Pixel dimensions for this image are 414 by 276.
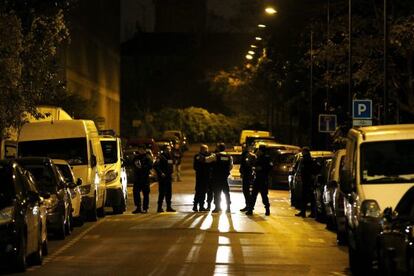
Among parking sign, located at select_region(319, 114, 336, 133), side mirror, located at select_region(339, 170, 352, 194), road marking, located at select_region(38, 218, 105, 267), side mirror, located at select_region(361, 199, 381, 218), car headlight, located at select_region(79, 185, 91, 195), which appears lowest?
road marking, located at select_region(38, 218, 105, 267)

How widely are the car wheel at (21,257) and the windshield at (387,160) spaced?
476cm

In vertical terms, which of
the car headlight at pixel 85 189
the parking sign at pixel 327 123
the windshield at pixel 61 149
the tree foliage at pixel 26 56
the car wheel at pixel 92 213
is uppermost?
the tree foliage at pixel 26 56

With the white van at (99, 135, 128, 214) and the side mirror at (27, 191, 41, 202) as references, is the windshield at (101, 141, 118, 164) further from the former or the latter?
the side mirror at (27, 191, 41, 202)

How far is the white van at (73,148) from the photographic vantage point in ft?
78.2

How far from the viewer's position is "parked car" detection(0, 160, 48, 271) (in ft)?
44.9

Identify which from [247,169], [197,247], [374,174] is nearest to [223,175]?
[247,169]

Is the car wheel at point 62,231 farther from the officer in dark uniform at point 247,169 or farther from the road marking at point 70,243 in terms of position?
the officer in dark uniform at point 247,169

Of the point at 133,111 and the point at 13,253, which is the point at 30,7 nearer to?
the point at 13,253

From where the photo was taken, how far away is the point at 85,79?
6166 centimetres

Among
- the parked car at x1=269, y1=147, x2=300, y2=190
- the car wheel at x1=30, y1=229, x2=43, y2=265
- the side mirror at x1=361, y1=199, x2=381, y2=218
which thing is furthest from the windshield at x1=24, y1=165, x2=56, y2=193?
the parked car at x1=269, y1=147, x2=300, y2=190

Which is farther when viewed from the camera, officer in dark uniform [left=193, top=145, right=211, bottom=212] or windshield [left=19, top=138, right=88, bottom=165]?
officer in dark uniform [left=193, top=145, right=211, bottom=212]

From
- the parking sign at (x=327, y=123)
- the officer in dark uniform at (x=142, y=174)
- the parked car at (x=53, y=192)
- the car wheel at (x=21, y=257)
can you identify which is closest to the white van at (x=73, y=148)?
the officer in dark uniform at (x=142, y=174)

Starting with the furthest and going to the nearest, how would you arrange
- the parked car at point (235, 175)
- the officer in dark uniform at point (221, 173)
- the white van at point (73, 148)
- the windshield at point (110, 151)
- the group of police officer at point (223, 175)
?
the parked car at point (235, 175), the windshield at point (110, 151), the officer in dark uniform at point (221, 173), the group of police officer at point (223, 175), the white van at point (73, 148)

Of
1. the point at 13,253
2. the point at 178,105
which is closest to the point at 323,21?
the point at 13,253
